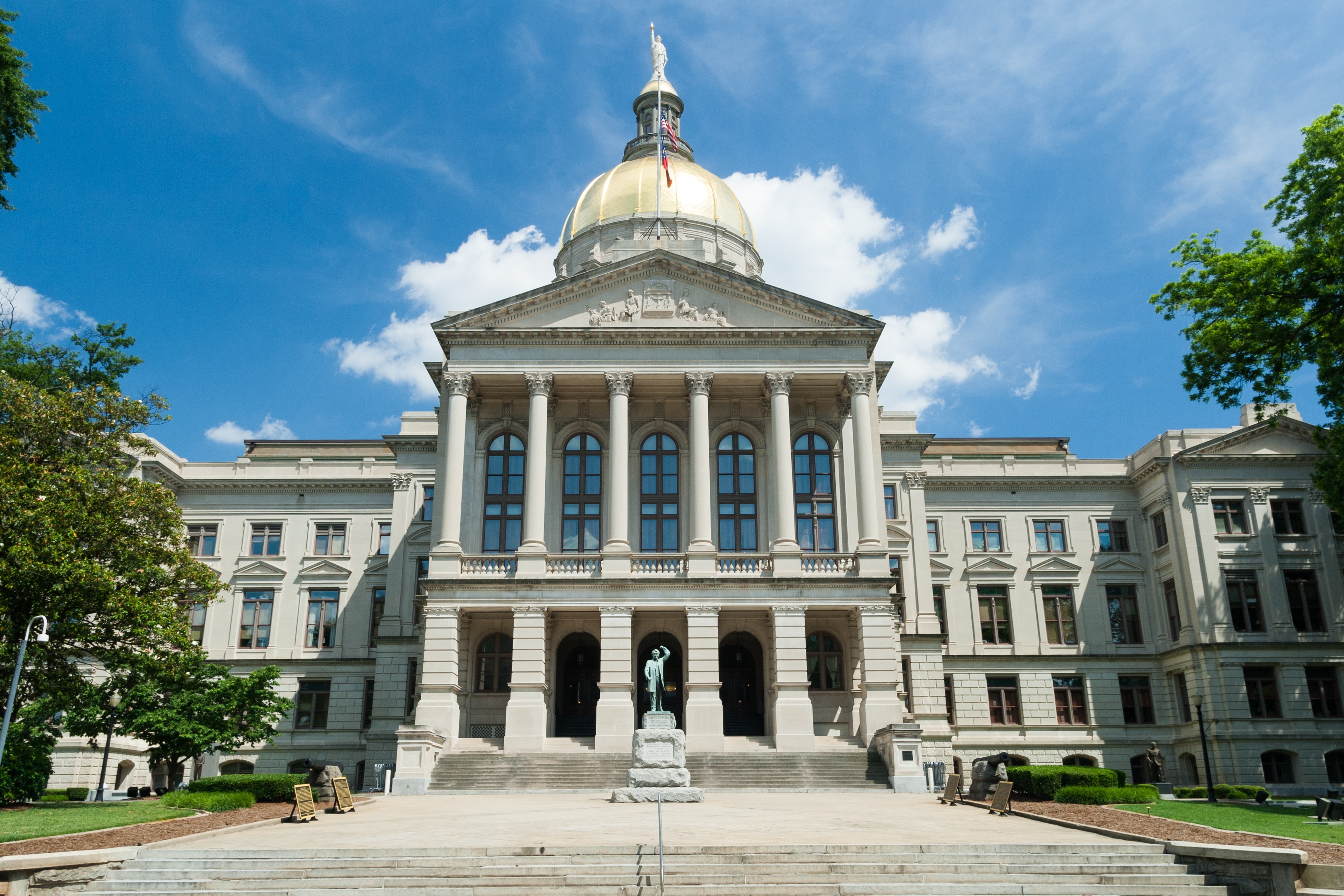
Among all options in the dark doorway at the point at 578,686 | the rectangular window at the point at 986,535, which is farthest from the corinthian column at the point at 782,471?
the rectangular window at the point at 986,535

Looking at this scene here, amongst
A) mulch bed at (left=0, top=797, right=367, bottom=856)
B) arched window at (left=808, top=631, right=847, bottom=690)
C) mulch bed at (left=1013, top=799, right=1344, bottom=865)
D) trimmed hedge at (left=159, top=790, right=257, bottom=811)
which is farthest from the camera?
arched window at (left=808, top=631, right=847, bottom=690)

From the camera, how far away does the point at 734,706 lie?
4147 centimetres

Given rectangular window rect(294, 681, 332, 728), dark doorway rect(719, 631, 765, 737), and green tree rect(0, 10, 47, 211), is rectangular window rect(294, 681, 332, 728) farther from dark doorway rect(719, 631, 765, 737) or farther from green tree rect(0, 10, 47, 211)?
green tree rect(0, 10, 47, 211)

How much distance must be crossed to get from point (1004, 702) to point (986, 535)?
825 cm

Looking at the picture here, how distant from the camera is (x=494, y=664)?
41406 millimetres

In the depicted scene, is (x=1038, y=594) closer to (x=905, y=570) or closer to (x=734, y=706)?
(x=905, y=570)

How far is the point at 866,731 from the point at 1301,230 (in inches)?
841

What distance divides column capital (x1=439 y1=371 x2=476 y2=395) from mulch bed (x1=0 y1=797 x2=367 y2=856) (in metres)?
20.1

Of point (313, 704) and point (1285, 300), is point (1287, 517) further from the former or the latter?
point (313, 704)

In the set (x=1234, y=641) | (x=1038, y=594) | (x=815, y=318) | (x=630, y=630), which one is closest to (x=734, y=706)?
(x=630, y=630)

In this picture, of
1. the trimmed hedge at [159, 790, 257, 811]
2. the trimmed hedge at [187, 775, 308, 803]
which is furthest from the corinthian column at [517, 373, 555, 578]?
the trimmed hedge at [159, 790, 257, 811]

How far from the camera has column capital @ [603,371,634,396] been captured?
41312mm

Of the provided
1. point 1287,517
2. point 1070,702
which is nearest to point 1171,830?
point 1070,702

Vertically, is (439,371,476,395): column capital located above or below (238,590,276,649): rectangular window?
above
